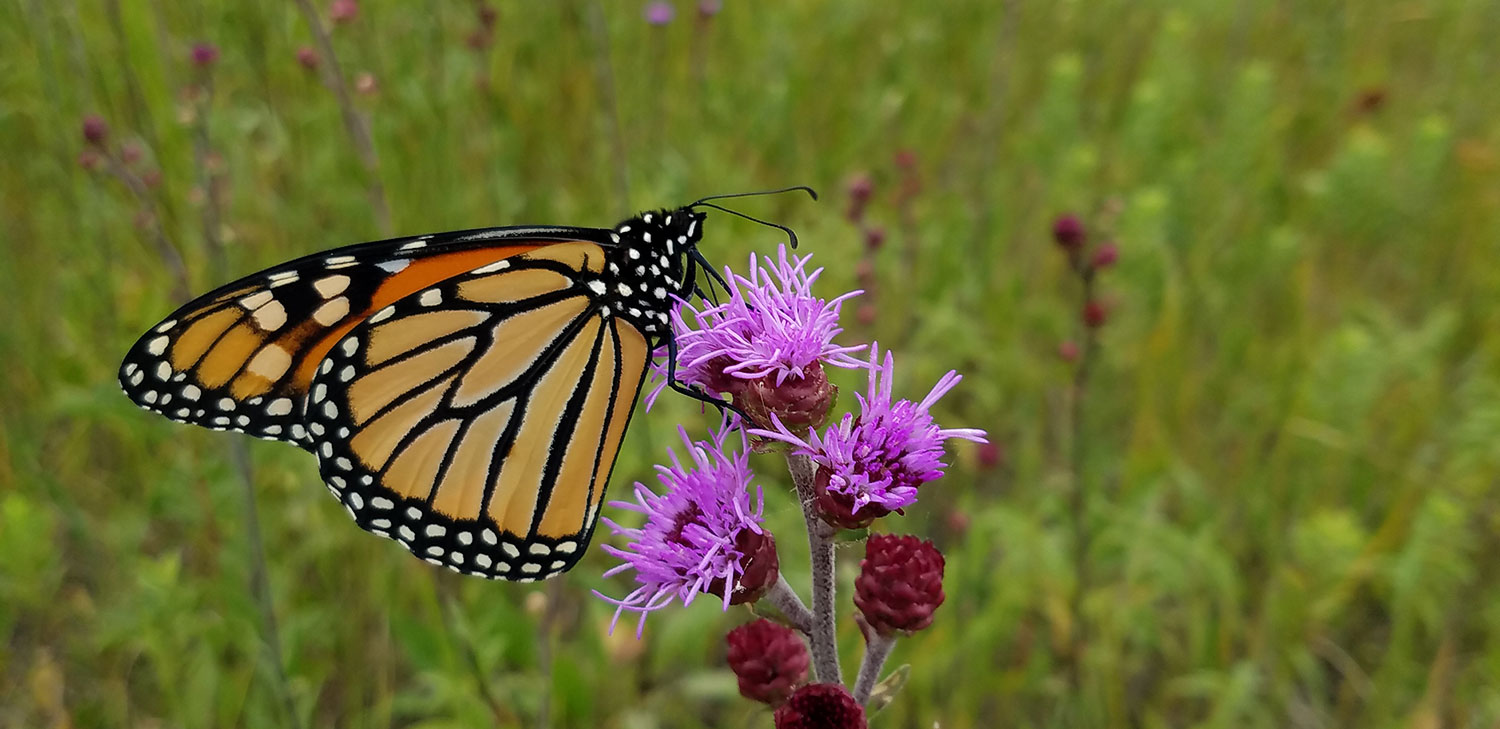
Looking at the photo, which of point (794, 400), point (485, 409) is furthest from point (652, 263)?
point (794, 400)

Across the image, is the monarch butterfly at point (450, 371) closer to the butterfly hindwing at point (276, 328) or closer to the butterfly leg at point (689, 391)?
the butterfly hindwing at point (276, 328)

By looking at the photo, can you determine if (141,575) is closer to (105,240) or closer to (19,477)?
(19,477)

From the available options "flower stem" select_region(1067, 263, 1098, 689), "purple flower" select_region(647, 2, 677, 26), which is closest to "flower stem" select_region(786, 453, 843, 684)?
"flower stem" select_region(1067, 263, 1098, 689)

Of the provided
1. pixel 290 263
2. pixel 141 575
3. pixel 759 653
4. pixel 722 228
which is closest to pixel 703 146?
pixel 722 228

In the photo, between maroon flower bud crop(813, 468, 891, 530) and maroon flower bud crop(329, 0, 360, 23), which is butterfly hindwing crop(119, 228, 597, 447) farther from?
maroon flower bud crop(329, 0, 360, 23)

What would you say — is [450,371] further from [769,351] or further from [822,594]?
[822,594]

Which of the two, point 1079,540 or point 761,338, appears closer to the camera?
point 761,338

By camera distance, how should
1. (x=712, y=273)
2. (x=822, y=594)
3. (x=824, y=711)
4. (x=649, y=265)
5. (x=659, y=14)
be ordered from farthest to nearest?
(x=659, y=14) < (x=649, y=265) < (x=712, y=273) < (x=822, y=594) < (x=824, y=711)
